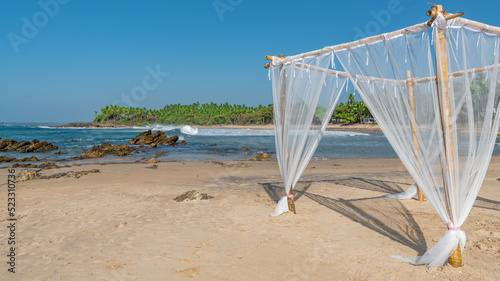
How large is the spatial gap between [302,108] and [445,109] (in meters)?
2.23

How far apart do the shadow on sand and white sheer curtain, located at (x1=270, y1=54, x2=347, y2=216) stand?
3.56ft

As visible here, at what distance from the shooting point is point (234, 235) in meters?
4.10

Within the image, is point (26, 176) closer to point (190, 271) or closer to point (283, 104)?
point (283, 104)

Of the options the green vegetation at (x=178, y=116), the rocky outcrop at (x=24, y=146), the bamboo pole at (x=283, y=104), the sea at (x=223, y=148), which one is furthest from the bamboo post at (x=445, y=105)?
the green vegetation at (x=178, y=116)

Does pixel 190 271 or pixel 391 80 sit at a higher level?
pixel 391 80

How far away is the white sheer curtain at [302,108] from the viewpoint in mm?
4868

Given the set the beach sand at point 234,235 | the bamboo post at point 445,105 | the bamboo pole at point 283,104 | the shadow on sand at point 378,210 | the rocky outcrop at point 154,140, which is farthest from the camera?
the rocky outcrop at point 154,140

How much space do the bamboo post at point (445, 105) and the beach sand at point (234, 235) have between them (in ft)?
0.52

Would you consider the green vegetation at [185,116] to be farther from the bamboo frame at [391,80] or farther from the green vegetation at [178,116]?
the bamboo frame at [391,80]

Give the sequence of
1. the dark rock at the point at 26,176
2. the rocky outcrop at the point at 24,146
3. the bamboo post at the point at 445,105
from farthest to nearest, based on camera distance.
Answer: the rocky outcrop at the point at 24,146 < the dark rock at the point at 26,176 < the bamboo post at the point at 445,105

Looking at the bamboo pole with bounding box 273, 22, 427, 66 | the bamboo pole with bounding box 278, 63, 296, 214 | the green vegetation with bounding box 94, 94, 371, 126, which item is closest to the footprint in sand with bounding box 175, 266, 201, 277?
the bamboo pole with bounding box 278, 63, 296, 214

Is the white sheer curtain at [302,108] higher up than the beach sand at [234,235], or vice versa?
the white sheer curtain at [302,108]

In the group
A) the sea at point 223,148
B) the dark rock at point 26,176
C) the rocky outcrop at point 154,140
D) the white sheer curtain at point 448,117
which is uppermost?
the white sheer curtain at point 448,117

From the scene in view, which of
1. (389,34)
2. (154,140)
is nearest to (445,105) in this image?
(389,34)
